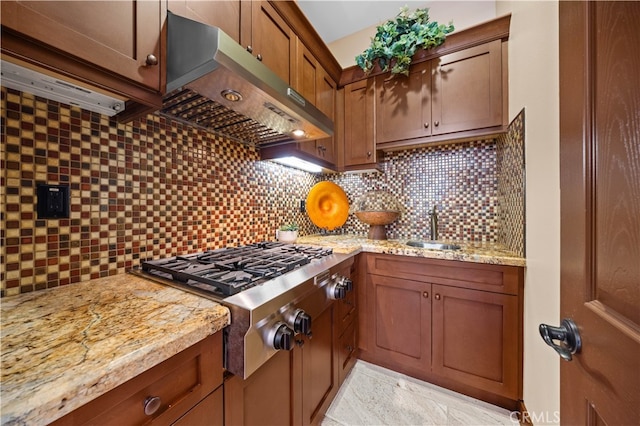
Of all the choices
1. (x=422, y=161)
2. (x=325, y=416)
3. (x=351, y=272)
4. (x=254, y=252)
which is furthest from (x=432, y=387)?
(x=422, y=161)

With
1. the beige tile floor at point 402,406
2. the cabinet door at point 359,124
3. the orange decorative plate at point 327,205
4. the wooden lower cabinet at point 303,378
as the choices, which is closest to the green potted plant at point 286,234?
the orange decorative plate at point 327,205

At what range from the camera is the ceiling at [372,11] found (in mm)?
1853

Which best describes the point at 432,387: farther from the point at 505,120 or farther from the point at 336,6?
the point at 336,6

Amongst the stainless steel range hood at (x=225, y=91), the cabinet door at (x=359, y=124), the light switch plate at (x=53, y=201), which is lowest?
the light switch plate at (x=53, y=201)

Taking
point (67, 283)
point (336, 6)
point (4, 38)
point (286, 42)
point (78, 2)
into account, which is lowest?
point (67, 283)

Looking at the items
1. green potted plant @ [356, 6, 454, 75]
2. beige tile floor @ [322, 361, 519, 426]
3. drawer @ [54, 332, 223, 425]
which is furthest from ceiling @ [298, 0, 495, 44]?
beige tile floor @ [322, 361, 519, 426]

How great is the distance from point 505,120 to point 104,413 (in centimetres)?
214

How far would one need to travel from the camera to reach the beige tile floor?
121 centimetres

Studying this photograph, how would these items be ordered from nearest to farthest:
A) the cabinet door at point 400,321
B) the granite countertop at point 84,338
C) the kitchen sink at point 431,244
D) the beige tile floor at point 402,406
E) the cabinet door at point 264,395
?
the granite countertop at point 84,338 < the cabinet door at point 264,395 < the beige tile floor at point 402,406 < the cabinet door at point 400,321 < the kitchen sink at point 431,244

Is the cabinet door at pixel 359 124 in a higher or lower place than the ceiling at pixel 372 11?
lower

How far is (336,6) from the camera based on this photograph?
1.98 meters

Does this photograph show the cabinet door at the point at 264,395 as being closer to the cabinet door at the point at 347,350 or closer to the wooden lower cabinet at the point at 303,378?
the wooden lower cabinet at the point at 303,378

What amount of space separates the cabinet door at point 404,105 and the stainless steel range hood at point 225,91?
774mm

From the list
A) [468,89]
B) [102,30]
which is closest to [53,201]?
[102,30]
